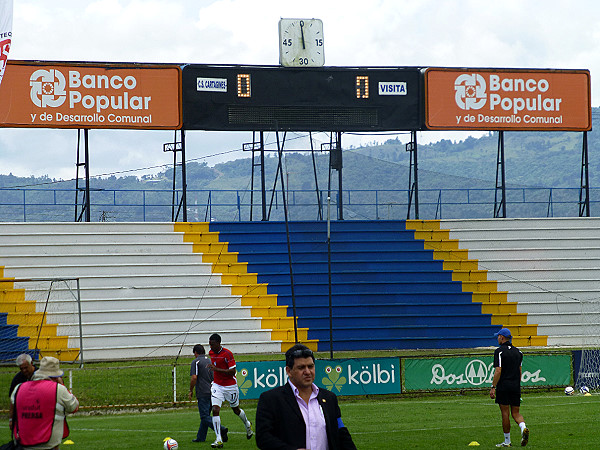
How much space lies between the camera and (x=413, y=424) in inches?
698

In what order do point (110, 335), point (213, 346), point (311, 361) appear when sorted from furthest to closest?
point (110, 335) < point (213, 346) < point (311, 361)

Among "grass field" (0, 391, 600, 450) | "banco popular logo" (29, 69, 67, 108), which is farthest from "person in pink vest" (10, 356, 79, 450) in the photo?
"banco popular logo" (29, 69, 67, 108)

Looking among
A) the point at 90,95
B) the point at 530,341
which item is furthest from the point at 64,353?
the point at 530,341

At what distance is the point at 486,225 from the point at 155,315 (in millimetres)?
12677

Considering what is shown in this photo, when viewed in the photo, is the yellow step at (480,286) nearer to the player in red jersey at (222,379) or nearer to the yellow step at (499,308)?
the yellow step at (499,308)

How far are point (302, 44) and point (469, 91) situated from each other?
263 inches

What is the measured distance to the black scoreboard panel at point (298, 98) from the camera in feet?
104

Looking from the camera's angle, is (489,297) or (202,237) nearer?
(489,297)

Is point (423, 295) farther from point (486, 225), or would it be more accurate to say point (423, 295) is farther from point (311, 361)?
point (311, 361)

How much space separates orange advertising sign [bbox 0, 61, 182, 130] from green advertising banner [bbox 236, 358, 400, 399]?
39.8 feet

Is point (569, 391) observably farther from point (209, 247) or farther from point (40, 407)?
point (40, 407)

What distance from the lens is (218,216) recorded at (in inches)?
3369

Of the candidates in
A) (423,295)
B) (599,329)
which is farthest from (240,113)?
(599,329)

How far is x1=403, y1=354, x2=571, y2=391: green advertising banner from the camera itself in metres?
23.5
